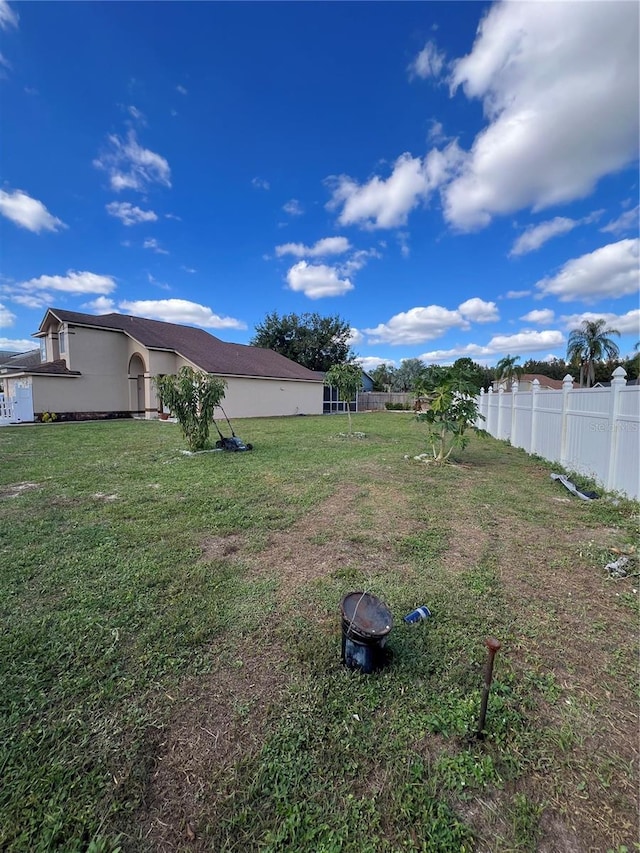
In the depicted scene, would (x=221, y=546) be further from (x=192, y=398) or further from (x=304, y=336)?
(x=304, y=336)

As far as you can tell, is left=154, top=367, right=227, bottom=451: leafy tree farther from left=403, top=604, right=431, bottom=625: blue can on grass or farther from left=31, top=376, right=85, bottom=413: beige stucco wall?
left=31, top=376, right=85, bottom=413: beige stucco wall

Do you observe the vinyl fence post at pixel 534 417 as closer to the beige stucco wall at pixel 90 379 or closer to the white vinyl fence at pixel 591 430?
the white vinyl fence at pixel 591 430

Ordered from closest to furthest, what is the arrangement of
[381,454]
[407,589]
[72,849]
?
1. [72,849]
2. [407,589]
3. [381,454]

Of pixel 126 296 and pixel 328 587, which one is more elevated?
pixel 126 296

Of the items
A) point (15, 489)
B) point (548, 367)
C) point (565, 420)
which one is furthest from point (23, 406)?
point (548, 367)

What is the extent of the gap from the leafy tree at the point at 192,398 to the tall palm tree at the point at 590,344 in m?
36.7

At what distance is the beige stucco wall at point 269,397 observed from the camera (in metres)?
19.5

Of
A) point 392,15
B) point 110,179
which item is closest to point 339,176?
point 392,15

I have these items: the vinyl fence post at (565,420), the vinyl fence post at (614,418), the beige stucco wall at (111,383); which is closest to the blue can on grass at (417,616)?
the vinyl fence post at (614,418)

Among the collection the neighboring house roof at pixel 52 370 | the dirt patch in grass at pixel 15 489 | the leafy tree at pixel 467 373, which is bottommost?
the dirt patch in grass at pixel 15 489

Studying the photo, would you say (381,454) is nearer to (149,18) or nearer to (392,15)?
(392,15)

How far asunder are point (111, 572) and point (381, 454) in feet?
21.8

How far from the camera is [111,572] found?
3004 mm

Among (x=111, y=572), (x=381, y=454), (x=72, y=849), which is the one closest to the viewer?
(x=72, y=849)
